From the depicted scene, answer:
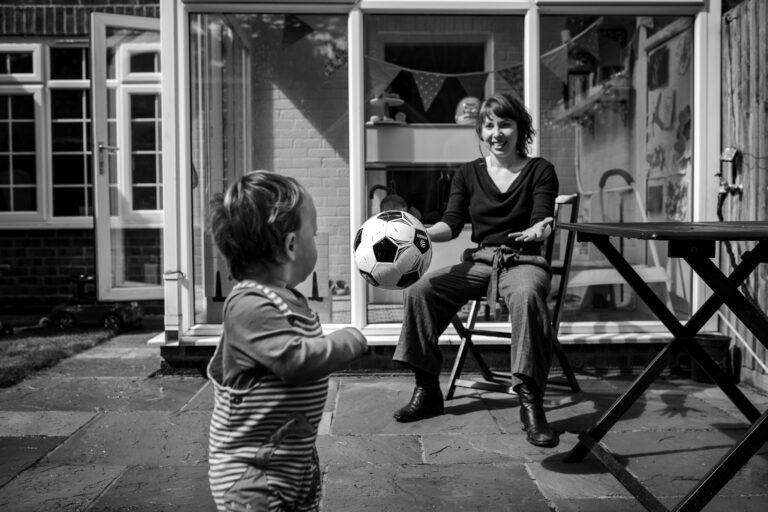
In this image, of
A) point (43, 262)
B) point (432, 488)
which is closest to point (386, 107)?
point (432, 488)

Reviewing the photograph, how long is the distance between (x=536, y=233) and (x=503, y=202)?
358mm

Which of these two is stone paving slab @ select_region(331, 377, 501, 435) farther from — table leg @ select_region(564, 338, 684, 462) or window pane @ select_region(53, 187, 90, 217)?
window pane @ select_region(53, 187, 90, 217)

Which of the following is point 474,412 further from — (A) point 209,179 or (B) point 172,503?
(A) point 209,179

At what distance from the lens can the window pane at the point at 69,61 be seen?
331 inches

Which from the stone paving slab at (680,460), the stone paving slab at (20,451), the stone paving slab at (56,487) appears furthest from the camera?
the stone paving slab at (20,451)

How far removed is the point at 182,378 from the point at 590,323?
2515 millimetres

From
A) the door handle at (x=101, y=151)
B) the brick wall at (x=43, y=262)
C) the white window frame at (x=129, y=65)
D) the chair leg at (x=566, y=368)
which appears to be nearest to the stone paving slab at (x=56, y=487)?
the chair leg at (x=566, y=368)

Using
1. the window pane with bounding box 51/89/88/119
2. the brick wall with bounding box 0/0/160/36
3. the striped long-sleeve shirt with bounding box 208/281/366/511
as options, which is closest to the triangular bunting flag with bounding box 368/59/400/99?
the striped long-sleeve shirt with bounding box 208/281/366/511

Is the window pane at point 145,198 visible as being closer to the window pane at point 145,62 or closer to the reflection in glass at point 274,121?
the window pane at point 145,62

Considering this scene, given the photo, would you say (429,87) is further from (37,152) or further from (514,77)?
(37,152)

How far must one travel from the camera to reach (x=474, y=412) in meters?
3.86

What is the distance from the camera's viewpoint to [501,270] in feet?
12.4

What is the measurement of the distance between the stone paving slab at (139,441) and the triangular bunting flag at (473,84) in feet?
8.91

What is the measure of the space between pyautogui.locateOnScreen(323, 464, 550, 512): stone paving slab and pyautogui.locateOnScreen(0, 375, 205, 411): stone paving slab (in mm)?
1463
